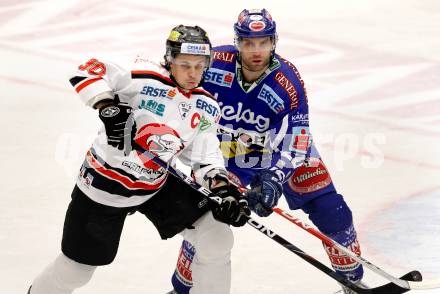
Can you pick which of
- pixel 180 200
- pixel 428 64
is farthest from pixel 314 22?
pixel 180 200

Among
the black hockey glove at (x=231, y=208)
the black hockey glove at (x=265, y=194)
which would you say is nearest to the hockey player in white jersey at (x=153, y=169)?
the black hockey glove at (x=231, y=208)

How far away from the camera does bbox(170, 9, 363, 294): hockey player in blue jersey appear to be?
4.61 m

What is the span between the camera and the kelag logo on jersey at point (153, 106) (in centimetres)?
415

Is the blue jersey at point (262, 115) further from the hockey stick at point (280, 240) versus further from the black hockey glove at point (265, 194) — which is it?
the hockey stick at point (280, 240)

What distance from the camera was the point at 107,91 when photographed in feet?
13.3

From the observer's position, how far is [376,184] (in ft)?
20.9

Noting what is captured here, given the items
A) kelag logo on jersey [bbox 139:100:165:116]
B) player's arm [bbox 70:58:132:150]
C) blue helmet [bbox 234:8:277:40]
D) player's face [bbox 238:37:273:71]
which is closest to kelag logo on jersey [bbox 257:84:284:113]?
player's face [bbox 238:37:273:71]

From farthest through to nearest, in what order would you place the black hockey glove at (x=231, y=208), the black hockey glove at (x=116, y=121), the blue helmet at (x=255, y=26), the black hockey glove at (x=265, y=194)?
the blue helmet at (x=255, y=26), the black hockey glove at (x=265, y=194), the black hockey glove at (x=231, y=208), the black hockey glove at (x=116, y=121)

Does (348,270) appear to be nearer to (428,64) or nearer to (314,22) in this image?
(428,64)

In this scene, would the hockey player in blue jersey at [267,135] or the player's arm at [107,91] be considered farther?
the hockey player in blue jersey at [267,135]

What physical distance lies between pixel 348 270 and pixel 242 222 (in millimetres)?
1037

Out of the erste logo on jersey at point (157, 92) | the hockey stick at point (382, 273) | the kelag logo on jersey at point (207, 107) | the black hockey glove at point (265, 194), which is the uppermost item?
the erste logo on jersey at point (157, 92)

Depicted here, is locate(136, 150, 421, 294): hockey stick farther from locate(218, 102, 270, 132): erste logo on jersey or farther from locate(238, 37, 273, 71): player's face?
locate(238, 37, 273, 71): player's face

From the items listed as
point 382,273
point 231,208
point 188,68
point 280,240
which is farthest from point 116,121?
point 382,273
